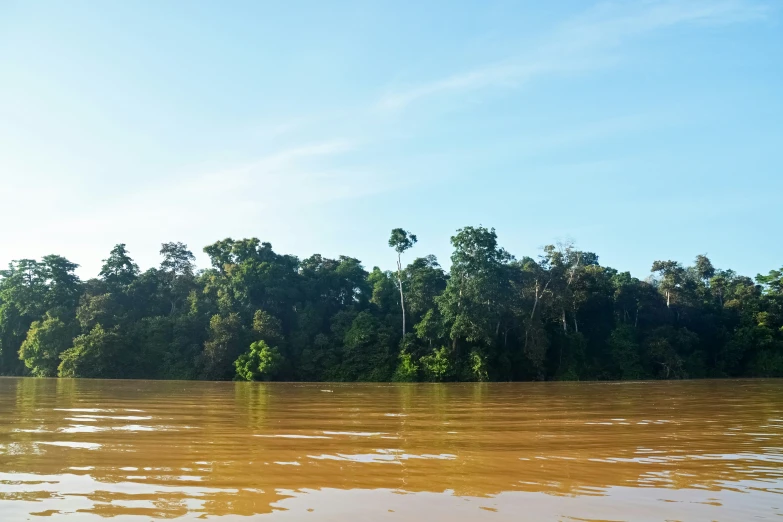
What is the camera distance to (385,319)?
124ft

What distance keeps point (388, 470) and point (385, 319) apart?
109ft

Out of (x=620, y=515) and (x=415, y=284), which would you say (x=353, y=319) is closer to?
(x=415, y=284)

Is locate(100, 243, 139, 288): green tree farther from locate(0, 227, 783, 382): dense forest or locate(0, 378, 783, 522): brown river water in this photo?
locate(0, 378, 783, 522): brown river water

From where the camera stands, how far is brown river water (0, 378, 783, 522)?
3.45 m

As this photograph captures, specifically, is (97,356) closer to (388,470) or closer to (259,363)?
(259,363)

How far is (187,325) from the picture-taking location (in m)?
38.1

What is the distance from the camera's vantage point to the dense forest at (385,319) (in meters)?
33.9

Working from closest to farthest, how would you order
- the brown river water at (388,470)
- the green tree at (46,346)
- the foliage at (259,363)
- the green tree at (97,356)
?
the brown river water at (388,470) < the foliage at (259,363) < the green tree at (97,356) < the green tree at (46,346)

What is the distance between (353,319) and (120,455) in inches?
1293

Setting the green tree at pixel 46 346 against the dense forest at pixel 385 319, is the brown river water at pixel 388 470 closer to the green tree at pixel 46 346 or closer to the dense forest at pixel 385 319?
the dense forest at pixel 385 319

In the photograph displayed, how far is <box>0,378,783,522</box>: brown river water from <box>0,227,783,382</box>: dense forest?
25.6 m

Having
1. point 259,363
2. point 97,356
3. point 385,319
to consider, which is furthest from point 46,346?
point 385,319

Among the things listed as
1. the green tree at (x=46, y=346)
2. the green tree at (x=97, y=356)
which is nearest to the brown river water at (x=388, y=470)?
the green tree at (x=97, y=356)

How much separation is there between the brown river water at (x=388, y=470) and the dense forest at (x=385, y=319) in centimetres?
2563
